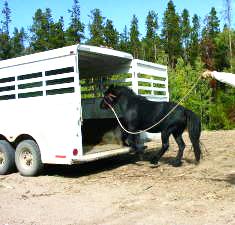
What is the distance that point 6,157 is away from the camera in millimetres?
9859

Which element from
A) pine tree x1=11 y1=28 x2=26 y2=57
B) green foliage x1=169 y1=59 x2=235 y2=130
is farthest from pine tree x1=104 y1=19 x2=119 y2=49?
green foliage x1=169 y1=59 x2=235 y2=130

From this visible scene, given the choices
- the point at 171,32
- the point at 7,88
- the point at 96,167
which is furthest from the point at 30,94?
the point at 171,32

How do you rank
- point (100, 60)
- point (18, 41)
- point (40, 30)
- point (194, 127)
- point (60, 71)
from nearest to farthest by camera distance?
point (60, 71), point (194, 127), point (100, 60), point (40, 30), point (18, 41)

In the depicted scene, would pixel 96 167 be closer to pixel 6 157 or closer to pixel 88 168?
pixel 88 168

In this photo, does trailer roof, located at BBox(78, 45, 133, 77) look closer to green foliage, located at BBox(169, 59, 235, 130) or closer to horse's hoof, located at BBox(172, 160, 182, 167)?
horse's hoof, located at BBox(172, 160, 182, 167)

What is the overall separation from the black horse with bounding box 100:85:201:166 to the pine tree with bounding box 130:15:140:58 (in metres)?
51.9

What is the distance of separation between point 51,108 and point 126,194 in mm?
2753

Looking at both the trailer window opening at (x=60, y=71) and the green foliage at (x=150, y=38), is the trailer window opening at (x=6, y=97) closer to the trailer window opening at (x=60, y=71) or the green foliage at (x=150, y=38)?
the trailer window opening at (x=60, y=71)

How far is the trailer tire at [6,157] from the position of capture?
32.4 ft

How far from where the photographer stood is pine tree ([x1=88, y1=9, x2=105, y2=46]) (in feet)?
190

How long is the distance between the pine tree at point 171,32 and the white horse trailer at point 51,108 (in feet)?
156

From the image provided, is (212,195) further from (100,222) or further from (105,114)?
(105,114)

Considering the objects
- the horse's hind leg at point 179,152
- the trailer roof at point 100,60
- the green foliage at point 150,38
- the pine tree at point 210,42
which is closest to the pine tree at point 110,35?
the green foliage at point 150,38

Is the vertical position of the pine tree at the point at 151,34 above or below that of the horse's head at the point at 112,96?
above
